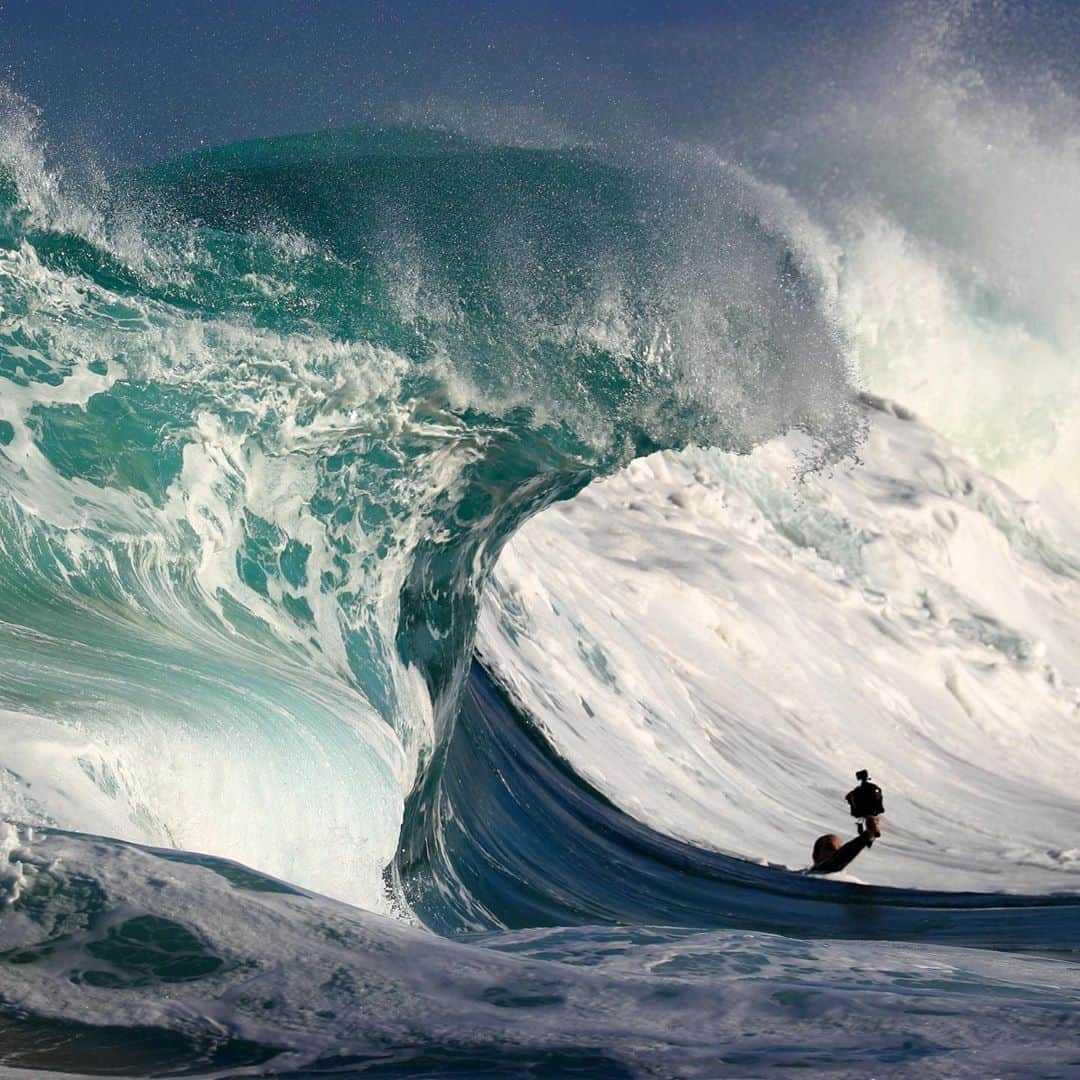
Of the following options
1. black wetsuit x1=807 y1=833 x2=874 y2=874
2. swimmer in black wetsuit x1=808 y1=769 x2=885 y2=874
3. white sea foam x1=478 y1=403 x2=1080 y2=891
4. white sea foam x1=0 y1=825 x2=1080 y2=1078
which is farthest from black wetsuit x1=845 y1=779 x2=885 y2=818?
white sea foam x1=0 y1=825 x2=1080 y2=1078

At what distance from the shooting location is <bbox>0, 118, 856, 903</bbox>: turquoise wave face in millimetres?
6125

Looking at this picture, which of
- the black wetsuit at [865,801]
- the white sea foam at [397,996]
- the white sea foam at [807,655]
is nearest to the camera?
the white sea foam at [397,996]

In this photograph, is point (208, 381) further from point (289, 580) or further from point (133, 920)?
point (133, 920)

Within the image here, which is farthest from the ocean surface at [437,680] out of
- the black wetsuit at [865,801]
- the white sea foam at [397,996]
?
the black wetsuit at [865,801]

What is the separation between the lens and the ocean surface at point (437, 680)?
2.84m

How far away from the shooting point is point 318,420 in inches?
277

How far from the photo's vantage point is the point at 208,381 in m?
6.73

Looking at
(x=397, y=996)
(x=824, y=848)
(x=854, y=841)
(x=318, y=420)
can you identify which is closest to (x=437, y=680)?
(x=318, y=420)

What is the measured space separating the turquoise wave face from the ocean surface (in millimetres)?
22

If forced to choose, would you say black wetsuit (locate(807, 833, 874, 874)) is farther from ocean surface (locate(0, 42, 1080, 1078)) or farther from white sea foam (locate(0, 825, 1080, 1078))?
white sea foam (locate(0, 825, 1080, 1078))

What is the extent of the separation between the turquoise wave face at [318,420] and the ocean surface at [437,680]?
0.02 metres

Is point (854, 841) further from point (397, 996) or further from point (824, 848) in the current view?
point (397, 996)

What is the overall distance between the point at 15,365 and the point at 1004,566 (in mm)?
13711

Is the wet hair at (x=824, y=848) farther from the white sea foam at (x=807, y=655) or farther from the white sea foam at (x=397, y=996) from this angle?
the white sea foam at (x=397, y=996)
